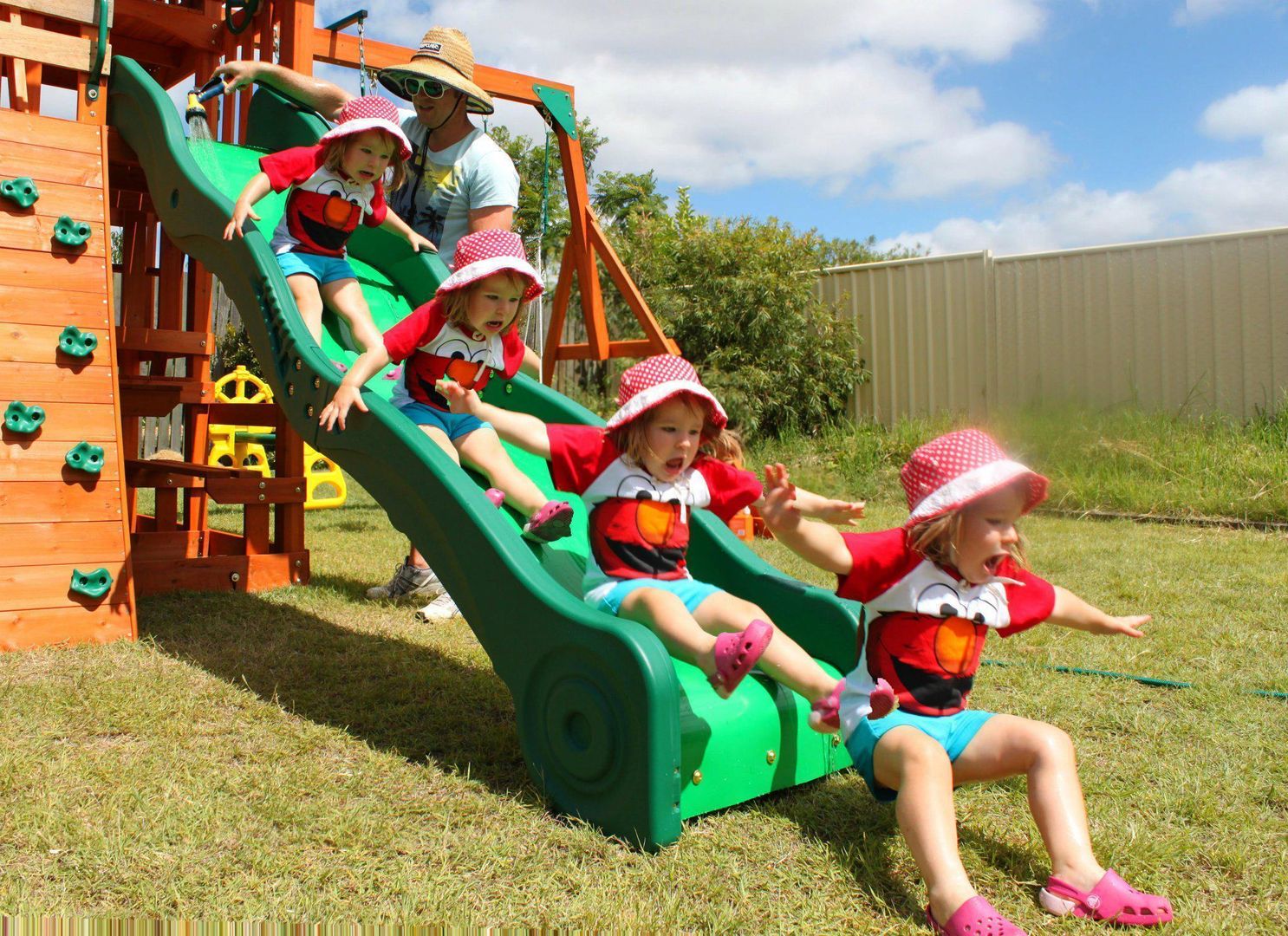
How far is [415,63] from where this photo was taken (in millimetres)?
5250

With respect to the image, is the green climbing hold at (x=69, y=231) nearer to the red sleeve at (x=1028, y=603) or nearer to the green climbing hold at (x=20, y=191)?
the green climbing hold at (x=20, y=191)

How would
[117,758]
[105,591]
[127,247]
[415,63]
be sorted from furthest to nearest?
[127,247] < [415,63] < [105,591] < [117,758]

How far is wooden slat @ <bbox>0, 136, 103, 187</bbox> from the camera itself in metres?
4.48

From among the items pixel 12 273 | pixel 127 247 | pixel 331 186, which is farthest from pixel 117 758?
pixel 127 247

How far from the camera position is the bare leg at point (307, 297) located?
177 inches

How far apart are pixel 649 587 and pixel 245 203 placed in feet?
8.57

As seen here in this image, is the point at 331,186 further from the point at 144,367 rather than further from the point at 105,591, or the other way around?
the point at 144,367

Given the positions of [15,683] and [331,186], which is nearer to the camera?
[15,683]

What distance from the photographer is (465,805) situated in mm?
2633

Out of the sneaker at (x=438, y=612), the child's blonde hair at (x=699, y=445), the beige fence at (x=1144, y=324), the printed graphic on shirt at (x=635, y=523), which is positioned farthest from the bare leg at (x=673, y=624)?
the beige fence at (x=1144, y=324)

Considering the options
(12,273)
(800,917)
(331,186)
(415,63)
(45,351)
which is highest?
(415,63)

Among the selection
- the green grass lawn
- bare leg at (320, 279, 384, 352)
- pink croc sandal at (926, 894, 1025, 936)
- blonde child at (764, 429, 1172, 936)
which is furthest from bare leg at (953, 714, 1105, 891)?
bare leg at (320, 279, 384, 352)

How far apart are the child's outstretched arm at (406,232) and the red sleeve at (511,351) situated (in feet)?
4.08

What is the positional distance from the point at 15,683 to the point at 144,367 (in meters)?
7.44
